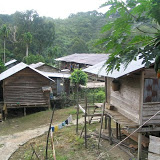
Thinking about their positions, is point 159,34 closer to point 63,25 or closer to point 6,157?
point 6,157

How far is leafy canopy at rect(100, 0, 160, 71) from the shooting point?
199 cm

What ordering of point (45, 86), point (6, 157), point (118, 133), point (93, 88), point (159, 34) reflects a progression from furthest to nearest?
point (93, 88) → point (45, 86) → point (118, 133) → point (6, 157) → point (159, 34)

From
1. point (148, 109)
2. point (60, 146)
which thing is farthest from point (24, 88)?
point (148, 109)

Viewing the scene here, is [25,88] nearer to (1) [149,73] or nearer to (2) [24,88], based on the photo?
(2) [24,88]

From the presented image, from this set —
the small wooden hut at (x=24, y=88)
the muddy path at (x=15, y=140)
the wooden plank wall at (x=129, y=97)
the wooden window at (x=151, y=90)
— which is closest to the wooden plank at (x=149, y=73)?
the wooden window at (x=151, y=90)

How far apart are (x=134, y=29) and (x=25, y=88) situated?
16.0 m

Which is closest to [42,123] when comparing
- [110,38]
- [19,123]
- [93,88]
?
[19,123]

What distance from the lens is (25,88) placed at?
17141 millimetres

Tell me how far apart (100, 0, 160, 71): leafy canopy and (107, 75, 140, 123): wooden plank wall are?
5.80m

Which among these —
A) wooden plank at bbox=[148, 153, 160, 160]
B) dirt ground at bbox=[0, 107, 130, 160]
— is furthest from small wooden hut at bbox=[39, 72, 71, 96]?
wooden plank at bbox=[148, 153, 160, 160]

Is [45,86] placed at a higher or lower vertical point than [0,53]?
lower

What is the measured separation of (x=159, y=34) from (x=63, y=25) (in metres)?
70.3

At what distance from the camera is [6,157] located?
9312 millimetres

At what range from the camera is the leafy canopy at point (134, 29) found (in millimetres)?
1986
